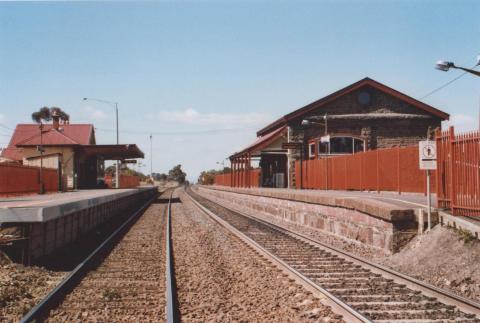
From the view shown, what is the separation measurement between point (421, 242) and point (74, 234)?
9522 millimetres

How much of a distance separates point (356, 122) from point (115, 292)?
94.3 ft

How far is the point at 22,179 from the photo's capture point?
2522 cm

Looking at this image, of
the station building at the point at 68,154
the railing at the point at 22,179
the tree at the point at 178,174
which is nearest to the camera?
the railing at the point at 22,179

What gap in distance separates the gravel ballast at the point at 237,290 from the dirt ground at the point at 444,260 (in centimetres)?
229

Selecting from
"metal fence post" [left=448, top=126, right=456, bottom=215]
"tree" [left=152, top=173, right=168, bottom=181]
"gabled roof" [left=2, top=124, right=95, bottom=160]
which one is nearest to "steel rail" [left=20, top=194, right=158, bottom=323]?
"metal fence post" [left=448, top=126, right=456, bottom=215]

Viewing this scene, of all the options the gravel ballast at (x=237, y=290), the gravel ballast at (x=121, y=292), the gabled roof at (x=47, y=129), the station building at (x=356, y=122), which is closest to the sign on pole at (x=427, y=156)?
the gravel ballast at (x=237, y=290)

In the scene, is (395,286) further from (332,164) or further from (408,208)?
(332,164)

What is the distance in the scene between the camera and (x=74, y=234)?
Answer: 1494cm

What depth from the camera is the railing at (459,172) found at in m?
9.58

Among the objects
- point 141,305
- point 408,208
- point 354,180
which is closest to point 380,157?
point 354,180

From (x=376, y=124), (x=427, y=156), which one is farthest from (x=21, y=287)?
(x=376, y=124)

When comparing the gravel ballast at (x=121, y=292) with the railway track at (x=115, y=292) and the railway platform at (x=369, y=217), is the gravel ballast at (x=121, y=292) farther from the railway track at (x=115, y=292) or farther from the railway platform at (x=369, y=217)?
the railway platform at (x=369, y=217)

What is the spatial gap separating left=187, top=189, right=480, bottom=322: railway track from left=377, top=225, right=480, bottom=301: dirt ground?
0.68 m

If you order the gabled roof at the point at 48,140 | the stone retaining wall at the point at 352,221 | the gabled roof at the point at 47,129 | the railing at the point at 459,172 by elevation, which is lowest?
the stone retaining wall at the point at 352,221
